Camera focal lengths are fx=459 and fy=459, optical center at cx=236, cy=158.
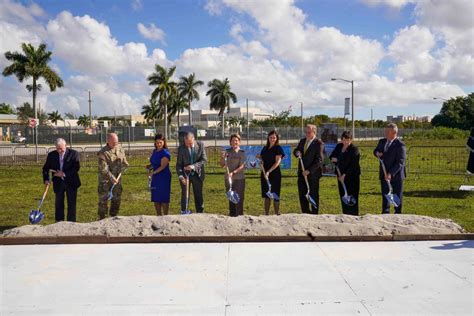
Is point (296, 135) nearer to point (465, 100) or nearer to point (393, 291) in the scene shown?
point (393, 291)

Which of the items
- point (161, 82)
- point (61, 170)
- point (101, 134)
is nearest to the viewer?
point (61, 170)

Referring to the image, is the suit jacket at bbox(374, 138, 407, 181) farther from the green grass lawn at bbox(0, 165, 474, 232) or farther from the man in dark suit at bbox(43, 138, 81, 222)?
the man in dark suit at bbox(43, 138, 81, 222)

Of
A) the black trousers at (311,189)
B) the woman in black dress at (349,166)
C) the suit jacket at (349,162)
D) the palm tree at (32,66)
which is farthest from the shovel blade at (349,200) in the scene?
the palm tree at (32,66)

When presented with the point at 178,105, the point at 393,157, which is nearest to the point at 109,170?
the point at 393,157

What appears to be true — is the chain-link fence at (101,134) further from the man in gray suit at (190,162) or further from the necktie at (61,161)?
the necktie at (61,161)

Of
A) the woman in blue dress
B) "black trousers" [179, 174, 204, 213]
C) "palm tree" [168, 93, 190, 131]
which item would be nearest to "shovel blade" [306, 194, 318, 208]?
"black trousers" [179, 174, 204, 213]

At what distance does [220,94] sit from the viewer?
78.4 metres

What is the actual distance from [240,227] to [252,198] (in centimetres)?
426

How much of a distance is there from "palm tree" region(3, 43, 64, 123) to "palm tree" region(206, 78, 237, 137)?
36.4 m

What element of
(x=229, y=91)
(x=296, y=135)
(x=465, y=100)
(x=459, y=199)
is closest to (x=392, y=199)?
(x=459, y=199)

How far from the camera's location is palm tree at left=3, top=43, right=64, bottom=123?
4359 centimetres

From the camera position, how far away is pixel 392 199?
24.1 ft

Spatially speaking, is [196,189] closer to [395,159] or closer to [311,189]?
[311,189]

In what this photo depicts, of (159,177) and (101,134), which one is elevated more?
(101,134)
